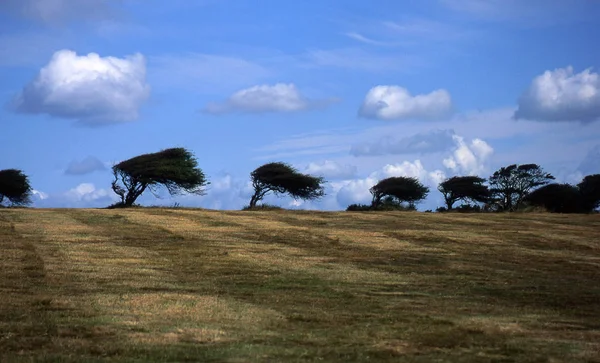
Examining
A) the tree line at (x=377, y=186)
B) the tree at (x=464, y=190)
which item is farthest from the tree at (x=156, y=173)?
the tree at (x=464, y=190)

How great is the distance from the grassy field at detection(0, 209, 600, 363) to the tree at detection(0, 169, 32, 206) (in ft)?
88.2

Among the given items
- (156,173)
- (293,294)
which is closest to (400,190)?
(156,173)

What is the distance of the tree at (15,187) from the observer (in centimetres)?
6344

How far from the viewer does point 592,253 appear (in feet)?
97.8

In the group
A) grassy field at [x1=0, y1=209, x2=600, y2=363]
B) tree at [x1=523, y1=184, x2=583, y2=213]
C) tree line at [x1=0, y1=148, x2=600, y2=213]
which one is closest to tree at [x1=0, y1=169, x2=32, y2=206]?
tree line at [x1=0, y1=148, x2=600, y2=213]

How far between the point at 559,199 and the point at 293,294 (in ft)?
195

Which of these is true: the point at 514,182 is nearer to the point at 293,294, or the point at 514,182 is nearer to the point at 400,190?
the point at 400,190

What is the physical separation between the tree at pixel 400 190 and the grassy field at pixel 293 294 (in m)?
34.1

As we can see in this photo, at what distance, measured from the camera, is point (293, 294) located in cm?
1844

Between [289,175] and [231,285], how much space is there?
45.2 metres

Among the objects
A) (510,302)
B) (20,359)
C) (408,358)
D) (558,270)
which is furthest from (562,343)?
(558,270)

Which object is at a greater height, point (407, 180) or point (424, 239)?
point (407, 180)

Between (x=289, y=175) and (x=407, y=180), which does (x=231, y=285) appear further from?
(x=407, y=180)

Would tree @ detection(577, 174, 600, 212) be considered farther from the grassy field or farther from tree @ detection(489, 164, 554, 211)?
the grassy field
